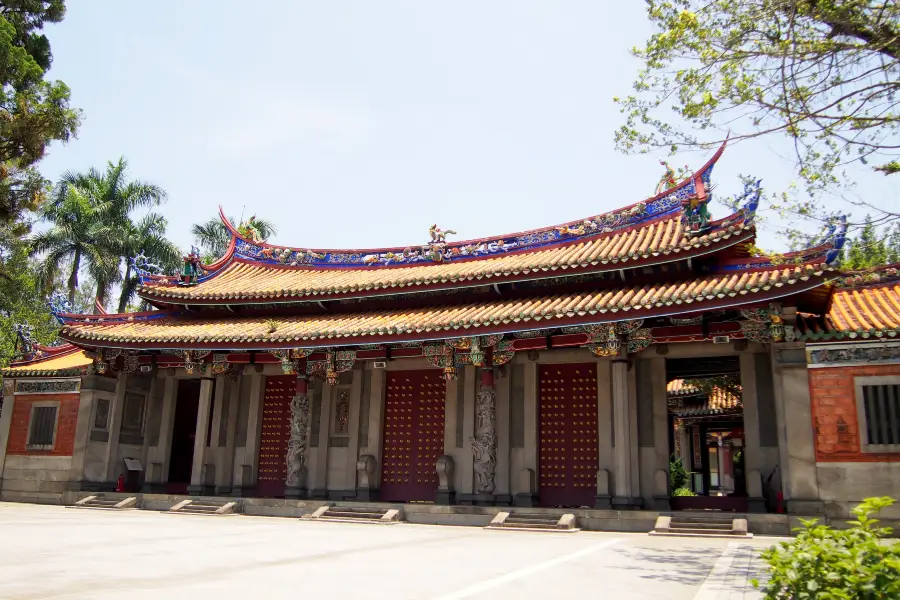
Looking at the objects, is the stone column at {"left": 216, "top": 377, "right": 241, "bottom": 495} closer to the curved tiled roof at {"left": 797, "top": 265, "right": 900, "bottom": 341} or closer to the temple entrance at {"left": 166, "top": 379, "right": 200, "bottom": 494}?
the temple entrance at {"left": 166, "top": 379, "right": 200, "bottom": 494}

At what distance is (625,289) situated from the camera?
1456cm

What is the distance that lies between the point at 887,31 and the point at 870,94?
2.33ft

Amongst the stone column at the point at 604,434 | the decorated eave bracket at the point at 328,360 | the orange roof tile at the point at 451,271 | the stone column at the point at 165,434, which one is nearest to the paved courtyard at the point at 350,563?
the stone column at the point at 604,434

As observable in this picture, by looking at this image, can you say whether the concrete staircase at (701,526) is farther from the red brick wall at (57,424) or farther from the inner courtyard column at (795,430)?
the red brick wall at (57,424)

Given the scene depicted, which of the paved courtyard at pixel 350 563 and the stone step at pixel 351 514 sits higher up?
the paved courtyard at pixel 350 563

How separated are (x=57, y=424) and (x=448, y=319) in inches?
432

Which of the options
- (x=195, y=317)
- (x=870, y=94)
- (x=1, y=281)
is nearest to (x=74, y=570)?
(x=870, y=94)

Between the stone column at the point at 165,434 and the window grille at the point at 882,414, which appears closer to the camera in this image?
the window grille at the point at 882,414

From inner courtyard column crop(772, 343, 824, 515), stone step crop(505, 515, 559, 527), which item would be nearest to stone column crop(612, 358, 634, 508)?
stone step crop(505, 515, 559, 527)

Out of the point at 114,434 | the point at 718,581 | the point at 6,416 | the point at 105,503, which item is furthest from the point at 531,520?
the point at 6,416

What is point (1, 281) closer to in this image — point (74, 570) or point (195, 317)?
point (195, 317)

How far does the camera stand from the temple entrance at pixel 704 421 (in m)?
17.4

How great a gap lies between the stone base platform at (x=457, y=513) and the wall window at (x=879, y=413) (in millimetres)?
1848

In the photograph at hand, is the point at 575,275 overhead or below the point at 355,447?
overhead
